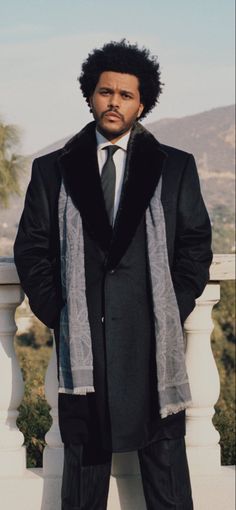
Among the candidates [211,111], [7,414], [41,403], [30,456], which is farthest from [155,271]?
[211,111]

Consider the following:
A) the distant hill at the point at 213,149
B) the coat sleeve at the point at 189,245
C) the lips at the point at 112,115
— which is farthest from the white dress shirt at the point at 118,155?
the distant hill at the point at 213,149

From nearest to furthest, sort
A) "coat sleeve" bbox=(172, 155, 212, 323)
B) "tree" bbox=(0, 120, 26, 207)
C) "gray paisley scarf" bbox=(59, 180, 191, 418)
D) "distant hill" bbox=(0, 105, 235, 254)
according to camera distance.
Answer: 1. "gray paisley scarf" bbox=(59, 180, 191, 418)
2. "coat sleeve" bbox=(172, 155, 212, 323)
3. "tree" bbox=(0, 120, 26, 207)
4. "distant hill" bbox=(0, 105, 235, 254)

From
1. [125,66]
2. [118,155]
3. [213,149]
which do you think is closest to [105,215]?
[118,155]

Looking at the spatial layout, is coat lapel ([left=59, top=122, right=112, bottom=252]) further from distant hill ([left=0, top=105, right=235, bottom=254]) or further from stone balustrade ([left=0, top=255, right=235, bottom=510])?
distant hill ([left=0, top=105, right=235, bottom=254])

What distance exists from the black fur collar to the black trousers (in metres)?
0.68

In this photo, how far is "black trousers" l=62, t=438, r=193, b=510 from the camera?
11.5 feet

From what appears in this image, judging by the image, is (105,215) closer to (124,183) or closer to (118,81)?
(124,183)

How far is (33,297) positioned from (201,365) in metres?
0.81

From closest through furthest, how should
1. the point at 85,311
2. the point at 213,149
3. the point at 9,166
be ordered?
the point at 85,311
the point at 9,166
the point at 213,149

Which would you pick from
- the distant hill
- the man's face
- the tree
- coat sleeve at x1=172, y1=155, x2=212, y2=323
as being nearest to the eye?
the man's face

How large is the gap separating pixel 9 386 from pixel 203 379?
75 cm

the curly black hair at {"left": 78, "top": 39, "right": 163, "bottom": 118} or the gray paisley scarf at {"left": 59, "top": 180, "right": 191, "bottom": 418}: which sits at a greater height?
the curly black hair at {"left": 78, "top": 39, "right": 163, "bottom": 118}

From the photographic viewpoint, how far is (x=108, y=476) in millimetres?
3562

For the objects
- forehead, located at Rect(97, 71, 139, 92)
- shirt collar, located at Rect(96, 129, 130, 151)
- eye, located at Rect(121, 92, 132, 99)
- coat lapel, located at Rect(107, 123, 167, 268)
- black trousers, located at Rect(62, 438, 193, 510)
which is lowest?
black trousers, located at Rect(62, 438, 193, 510)
